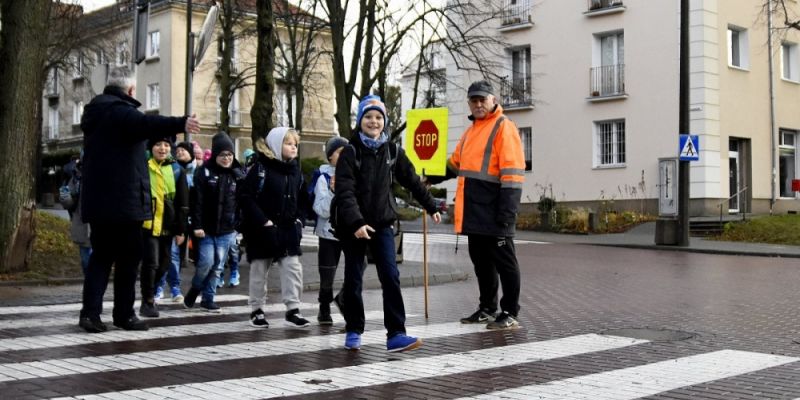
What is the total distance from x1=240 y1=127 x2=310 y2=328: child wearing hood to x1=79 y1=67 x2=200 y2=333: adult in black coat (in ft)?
3.16

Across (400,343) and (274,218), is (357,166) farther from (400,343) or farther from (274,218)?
(274,218)

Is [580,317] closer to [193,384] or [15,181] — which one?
[193,384]

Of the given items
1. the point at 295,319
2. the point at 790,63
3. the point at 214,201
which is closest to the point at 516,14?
the point at 790,63

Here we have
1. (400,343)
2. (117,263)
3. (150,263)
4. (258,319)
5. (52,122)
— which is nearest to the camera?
(400,343)

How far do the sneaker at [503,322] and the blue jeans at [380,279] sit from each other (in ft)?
4.79

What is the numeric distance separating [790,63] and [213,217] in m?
31.4

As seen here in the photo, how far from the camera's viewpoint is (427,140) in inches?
411

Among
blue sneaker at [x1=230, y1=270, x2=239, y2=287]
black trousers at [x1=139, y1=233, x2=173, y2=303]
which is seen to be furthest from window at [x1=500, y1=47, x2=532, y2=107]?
black trousers at [x1=139, y1=233, x2=173, y2=303]

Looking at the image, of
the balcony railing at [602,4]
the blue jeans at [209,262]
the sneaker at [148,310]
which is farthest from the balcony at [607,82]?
the sneaker at [148,310]

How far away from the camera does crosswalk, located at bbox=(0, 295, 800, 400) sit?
6.02 m

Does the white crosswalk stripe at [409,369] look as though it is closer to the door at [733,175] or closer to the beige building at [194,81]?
the door at [733,175]

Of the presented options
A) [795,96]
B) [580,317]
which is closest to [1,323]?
[580,317]

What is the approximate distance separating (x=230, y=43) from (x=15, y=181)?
66.6 ft

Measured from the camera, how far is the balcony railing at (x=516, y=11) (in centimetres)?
3716
